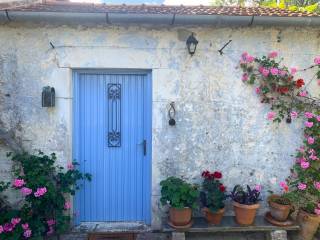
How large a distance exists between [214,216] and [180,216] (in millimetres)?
516

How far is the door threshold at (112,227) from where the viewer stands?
15.2 ft

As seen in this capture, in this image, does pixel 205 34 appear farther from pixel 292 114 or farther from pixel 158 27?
pixel 292 114

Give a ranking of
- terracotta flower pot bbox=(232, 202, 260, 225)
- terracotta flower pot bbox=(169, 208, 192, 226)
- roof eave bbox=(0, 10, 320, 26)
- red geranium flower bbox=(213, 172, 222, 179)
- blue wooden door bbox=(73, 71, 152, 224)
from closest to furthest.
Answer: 1. roof eave bbox=(0, 10, 320, 26)
2. terracotta flower pot bbox=(169, 208, 192, 226)
3. terracotta flower pot bbox=(232, 202, 260, 225)
4. red geranium flower bbox=(213, 172, 222, 179)
5. blue wooden door bbox=(73, 71, 152, 224)

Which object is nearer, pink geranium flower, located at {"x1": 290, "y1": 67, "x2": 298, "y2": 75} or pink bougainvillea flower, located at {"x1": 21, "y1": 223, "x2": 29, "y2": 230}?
pink bougainvillea flower, located at {"x1": 21, "y1": 223, "x2": 29, "y2": 230}

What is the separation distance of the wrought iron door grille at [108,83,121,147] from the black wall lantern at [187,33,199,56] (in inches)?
47.8

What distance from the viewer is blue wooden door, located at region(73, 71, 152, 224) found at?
4.68 m

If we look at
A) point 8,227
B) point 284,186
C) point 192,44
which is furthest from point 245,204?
point 8,227

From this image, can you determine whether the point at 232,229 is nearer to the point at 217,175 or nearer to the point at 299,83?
the point at 217,175

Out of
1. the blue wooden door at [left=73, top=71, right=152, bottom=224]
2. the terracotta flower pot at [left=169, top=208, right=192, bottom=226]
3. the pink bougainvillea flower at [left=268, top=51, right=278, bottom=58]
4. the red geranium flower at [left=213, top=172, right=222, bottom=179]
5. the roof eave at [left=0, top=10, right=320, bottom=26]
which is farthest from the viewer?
the blue wooden door at [left=73, top=71, right=152, bottom=224]

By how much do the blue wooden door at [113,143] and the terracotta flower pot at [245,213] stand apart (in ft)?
4.52

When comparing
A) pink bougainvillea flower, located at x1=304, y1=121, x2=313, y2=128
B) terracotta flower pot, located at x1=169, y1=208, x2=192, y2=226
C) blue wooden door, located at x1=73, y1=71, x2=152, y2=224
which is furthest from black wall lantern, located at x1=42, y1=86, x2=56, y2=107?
pink bougainvillea flower, located at x1=304, y1=121, x2=313, y2=128

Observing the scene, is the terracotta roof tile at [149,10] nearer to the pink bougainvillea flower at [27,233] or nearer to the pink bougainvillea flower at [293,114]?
the pink bougainvillea flower at [293,114]

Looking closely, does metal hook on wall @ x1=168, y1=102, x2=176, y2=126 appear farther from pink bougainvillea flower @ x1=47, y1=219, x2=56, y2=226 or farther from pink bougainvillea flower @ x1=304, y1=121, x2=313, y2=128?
pink bougainvillea flower @ x1=47, y1=219, x2=56, y2=226

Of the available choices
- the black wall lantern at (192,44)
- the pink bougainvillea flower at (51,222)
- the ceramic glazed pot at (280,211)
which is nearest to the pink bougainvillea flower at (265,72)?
the black wall lantern at (192,44)
